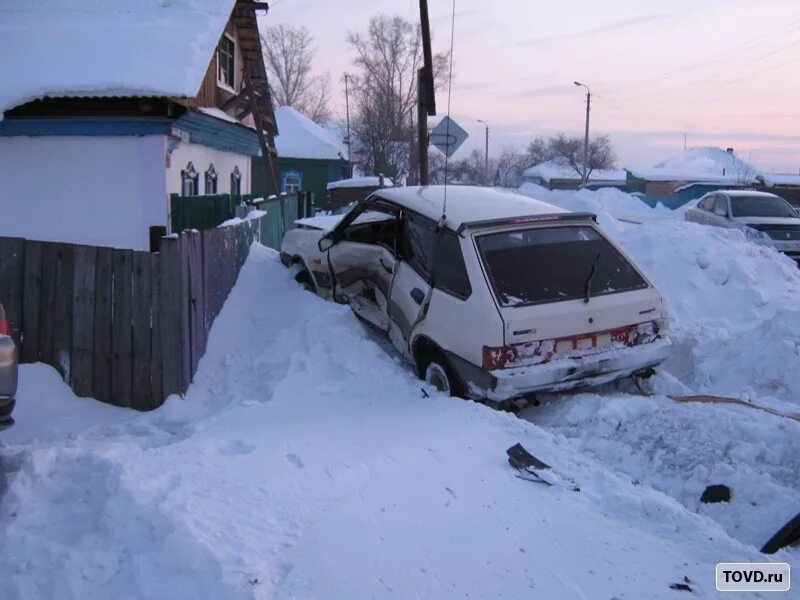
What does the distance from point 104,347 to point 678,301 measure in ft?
23.7

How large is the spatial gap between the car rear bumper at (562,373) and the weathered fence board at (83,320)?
288cm

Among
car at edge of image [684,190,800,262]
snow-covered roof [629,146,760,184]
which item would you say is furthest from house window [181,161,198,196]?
snow-covered roof [629,146,760,184]

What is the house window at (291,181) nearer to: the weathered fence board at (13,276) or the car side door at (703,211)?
the car side door at (703,211)

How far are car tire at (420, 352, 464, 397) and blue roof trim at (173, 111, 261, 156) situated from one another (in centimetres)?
760

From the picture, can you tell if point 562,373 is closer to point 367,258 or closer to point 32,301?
point 367,258

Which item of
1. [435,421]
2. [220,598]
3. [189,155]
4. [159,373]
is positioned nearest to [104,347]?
Answer: [159,373]

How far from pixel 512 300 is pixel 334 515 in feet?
7.78

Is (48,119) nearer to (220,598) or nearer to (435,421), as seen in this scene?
(435,421)

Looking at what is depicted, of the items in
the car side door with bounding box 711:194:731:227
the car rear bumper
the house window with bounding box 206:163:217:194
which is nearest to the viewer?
the car rear bumper

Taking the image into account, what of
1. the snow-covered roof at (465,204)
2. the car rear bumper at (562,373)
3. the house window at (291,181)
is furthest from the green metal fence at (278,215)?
the house window at (291,181)

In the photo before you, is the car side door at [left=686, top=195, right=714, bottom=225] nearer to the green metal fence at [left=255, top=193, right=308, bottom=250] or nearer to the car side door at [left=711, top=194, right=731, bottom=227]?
the car side door at [left=711, top=194, right=731, bottom=227]

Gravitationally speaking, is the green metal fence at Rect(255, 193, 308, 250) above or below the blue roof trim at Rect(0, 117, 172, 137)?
below

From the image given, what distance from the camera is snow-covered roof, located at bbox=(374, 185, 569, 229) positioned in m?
6.14

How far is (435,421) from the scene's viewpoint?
16.6 ft
